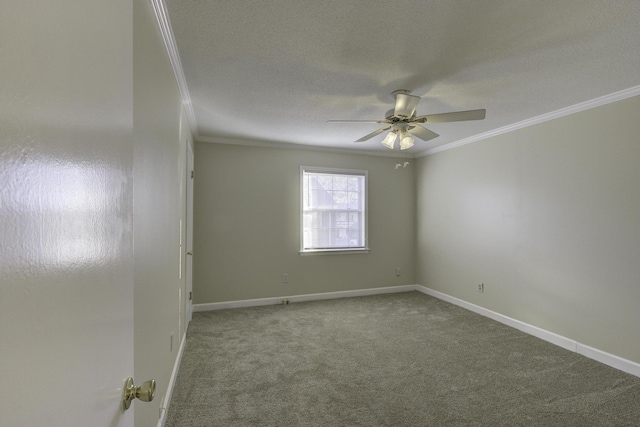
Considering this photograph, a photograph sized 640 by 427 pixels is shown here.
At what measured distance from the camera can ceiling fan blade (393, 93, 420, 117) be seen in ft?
8.63

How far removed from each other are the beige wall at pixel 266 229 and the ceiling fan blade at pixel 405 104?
2284mm

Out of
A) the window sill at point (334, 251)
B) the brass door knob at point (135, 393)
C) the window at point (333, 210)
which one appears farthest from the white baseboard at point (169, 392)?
the window at point (333, 210)

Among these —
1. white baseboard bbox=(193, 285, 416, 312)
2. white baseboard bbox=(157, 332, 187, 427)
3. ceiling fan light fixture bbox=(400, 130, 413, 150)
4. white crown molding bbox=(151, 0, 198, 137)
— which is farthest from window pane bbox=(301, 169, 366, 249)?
white baseboard bbox=(157, 332, 187, 427)

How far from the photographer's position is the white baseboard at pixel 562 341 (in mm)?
2732

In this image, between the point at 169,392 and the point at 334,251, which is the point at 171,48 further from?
the point at 334,251

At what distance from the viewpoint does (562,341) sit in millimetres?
3230

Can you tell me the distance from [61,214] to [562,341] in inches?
164

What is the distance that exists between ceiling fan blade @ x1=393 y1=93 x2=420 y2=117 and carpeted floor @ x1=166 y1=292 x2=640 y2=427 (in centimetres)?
221

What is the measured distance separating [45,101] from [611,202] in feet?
12.6

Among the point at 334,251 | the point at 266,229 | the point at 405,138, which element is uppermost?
the point at 405,138

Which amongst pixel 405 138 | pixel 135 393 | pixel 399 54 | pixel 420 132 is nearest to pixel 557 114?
pixel 420 132

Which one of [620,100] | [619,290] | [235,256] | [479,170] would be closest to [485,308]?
[619,290]

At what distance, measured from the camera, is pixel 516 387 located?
8.07 feet

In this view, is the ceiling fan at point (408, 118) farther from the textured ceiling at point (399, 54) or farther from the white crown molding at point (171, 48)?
the white crown molding at point (171, 48)
